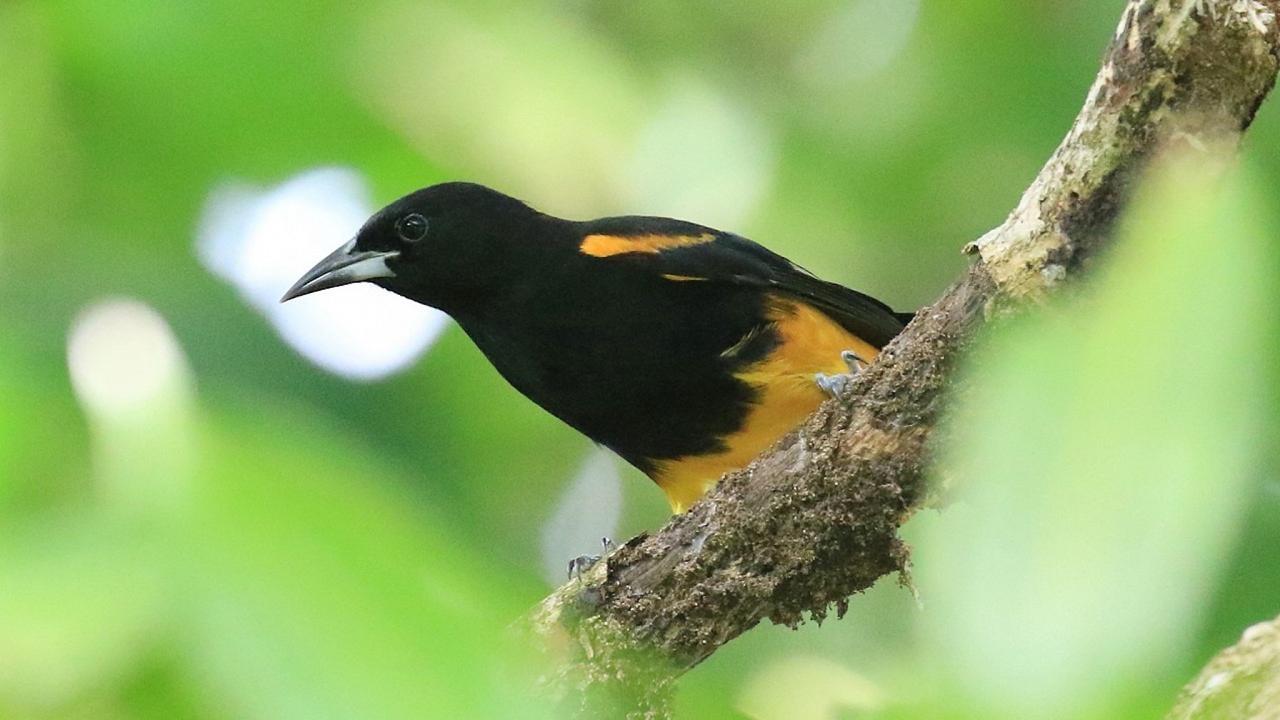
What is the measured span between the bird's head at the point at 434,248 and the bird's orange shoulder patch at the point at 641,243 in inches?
14.6

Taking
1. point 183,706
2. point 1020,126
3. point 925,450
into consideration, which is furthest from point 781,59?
point 183,706

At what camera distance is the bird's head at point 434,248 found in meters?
4.74

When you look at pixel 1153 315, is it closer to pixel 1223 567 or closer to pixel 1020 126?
pixel 1223 567

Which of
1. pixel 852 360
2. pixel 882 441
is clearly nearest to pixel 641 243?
pixel 852 360

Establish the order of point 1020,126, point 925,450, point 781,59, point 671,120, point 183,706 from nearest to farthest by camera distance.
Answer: point 183,706
point 925,450
point 1020,126
point 671,120
point 781,59

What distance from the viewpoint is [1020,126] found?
11.8 ft

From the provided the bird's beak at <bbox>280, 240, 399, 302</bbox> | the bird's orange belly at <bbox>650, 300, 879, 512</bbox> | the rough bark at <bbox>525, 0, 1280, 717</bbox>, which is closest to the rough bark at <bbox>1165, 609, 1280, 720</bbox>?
the rough bark at <bbox>525, 0, 1280, 717</bbox>

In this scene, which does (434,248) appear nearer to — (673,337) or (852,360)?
(673,337)

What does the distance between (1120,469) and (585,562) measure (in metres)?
3.30

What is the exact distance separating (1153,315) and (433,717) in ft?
1.05

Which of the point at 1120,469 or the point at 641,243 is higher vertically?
the point at 641,243

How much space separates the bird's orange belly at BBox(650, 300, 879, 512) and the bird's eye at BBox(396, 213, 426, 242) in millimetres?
1306

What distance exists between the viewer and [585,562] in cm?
375

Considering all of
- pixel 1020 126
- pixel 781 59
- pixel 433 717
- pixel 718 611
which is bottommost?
pixel 433 717
